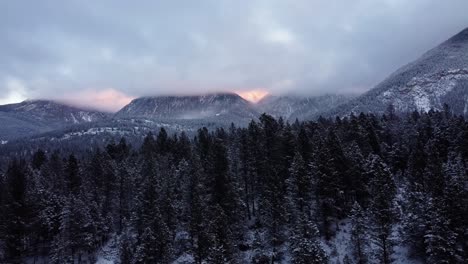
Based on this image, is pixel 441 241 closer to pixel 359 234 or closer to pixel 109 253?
pixel 359 234

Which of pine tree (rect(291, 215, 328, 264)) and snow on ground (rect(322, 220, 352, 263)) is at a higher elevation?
pine tree (rect(291, 215, 328, 264))

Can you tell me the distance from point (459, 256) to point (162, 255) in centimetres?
3865

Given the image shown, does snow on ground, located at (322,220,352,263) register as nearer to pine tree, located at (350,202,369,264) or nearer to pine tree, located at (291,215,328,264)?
pine tree, located at (350,202,369,264)

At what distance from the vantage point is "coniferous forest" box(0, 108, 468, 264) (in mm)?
53188

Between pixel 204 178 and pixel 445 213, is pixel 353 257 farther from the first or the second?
pixel 204 178

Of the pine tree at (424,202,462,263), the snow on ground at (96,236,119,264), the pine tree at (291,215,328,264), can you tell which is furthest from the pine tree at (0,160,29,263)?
the pine tree at (424,202,462,263)

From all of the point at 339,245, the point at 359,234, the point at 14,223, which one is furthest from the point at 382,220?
the point at 14,223

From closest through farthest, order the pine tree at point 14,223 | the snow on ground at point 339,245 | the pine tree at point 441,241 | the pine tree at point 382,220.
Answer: the pine tree at point 441,241
the pine tree at point 382,220
the snow on ground at point 339,245
the pine tree at point 14,223

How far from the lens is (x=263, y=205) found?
61.1 meters

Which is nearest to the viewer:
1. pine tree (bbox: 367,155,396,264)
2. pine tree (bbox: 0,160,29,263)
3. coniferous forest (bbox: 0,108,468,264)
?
pine tree (bbox: 367,155,396,264)

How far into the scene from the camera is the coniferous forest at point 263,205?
53.2 m

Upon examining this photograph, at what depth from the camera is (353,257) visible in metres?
55.8

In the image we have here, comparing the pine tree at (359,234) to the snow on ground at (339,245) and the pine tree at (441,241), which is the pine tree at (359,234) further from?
the pine tree at (441,241)

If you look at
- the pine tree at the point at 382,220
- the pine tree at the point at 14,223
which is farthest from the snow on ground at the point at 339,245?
the pine tree at the point at 14,223
